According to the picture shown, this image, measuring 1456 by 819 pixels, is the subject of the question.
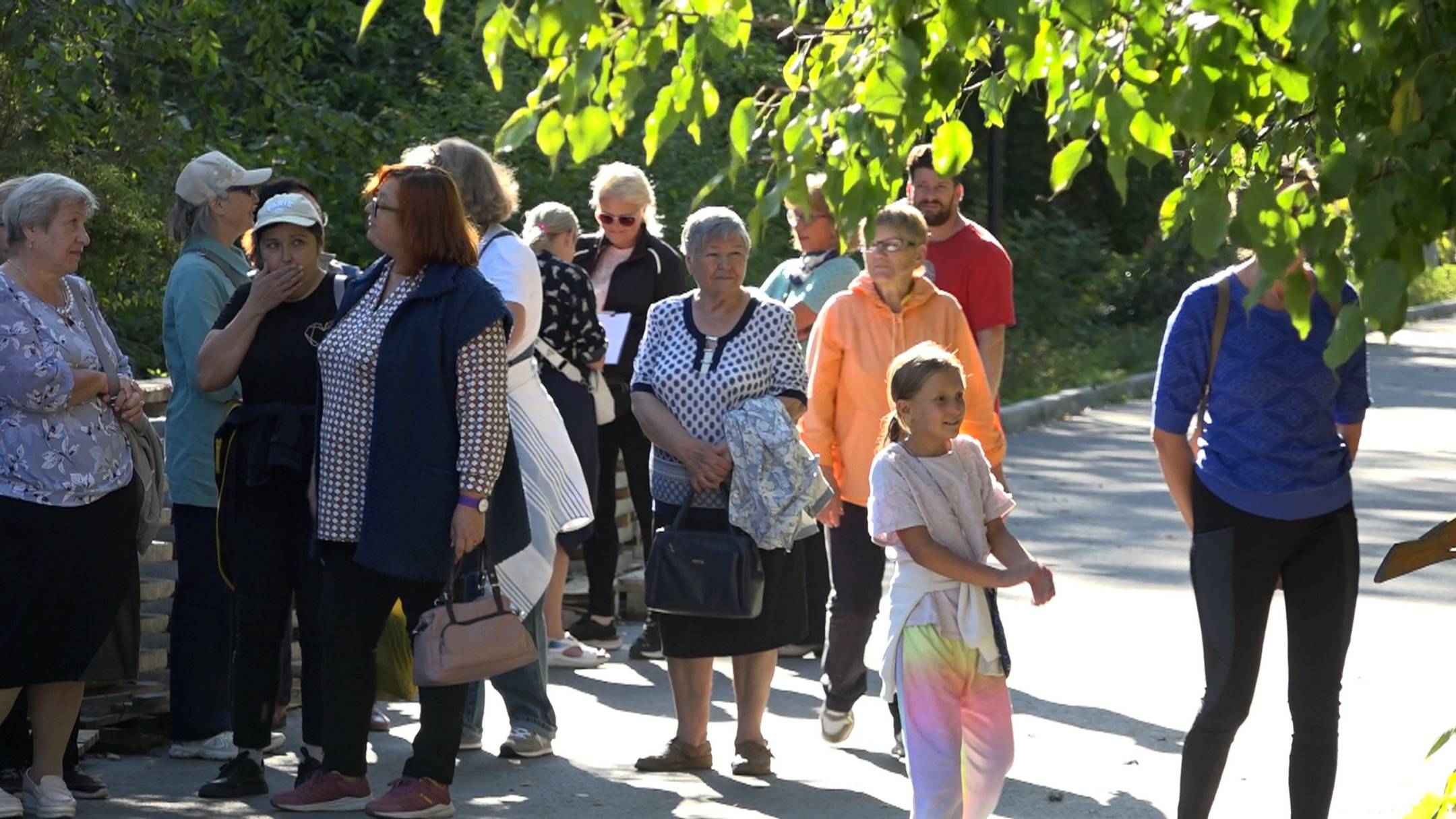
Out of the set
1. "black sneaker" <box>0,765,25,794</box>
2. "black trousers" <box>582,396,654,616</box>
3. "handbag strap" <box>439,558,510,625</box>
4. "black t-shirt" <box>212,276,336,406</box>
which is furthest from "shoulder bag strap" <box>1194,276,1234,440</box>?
"black trousers" <box>582,396,654,616</box>

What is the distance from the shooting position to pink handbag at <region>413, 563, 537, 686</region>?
5.93m

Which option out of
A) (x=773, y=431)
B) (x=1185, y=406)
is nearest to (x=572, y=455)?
(x=773, y=431)

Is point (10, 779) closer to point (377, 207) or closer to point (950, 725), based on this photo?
point (377, 207)

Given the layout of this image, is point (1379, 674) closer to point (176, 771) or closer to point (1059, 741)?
point (1059, 741)

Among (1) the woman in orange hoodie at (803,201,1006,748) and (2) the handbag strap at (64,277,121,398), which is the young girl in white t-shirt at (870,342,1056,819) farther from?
(2) the handbag strap at (64,277,121,398)

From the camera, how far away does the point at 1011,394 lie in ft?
62.6

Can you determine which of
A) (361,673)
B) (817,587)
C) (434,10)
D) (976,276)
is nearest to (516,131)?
(434,10)

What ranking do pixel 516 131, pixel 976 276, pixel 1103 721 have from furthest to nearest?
1. pixel 976 276
2. pixel 1103 721
3. pixel 516 131

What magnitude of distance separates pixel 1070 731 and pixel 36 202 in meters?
3.90

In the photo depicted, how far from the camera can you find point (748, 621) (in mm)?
6801

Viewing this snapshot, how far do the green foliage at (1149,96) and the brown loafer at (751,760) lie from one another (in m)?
3.01

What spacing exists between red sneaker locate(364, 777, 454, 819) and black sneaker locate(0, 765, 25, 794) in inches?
44.3

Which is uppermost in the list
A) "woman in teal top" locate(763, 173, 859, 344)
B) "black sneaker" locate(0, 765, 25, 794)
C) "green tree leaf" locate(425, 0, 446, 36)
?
"green tree leaf" locate(425, 0, 446, 36)

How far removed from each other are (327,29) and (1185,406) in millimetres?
10732
